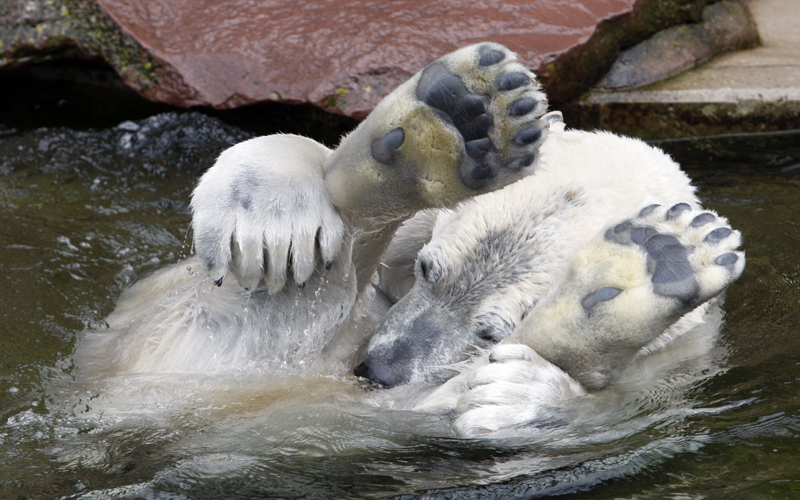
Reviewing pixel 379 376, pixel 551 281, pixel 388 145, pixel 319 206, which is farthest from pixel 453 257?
pixel 388 145

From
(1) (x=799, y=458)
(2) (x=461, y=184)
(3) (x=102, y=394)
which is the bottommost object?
(3) (x=102, y=394)

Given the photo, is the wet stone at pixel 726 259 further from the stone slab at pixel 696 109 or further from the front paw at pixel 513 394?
the stone slab at pixel 696 109

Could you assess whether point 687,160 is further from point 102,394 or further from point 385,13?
point 102,394

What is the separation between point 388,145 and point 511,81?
1.04 feet

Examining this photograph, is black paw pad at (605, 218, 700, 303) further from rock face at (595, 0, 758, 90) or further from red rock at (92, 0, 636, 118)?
rock face at (595, 0, 758, 90)

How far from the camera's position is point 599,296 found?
1.81m

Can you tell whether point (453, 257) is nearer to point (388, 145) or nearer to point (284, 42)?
point (388, 145)

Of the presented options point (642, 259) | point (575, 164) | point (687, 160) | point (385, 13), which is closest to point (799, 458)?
point (642, 259)

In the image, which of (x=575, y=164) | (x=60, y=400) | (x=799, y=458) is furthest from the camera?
(x=575, y=164)

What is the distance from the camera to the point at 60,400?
2.11 m

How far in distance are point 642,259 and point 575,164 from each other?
76cm

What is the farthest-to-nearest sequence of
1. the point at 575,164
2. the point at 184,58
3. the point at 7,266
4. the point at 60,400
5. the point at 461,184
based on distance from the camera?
the point at 184,58 < the point at 7,266 < the point at 575,164 < the point at 60,400 < the point at 461,184

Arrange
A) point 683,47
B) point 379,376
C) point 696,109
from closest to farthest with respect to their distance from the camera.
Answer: point 379,376 → point 696,109 → point 683,47

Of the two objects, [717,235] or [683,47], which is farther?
[683,47]
